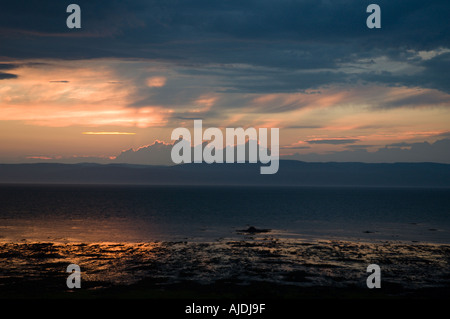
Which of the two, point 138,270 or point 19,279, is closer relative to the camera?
point 19,279

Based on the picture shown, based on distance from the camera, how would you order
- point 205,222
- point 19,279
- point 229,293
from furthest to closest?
point 205,222
point 19,279
point 229,293

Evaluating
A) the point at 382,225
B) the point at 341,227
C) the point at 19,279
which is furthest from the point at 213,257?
the point at 382,225

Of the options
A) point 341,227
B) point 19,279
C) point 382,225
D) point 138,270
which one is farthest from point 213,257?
point 382,225

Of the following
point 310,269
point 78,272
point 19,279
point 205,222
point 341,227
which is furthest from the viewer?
point 205,222

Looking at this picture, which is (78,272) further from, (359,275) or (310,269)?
(359,275)

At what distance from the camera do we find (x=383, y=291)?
30.2m

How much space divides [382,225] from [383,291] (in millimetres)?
59452

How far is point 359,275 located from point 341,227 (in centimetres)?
4715

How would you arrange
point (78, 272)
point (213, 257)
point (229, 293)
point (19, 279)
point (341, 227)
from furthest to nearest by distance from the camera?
1. point (341, 227)
2. point (213, 257)
3. point (78, 272)
4. point (19, 279)
5. point (229, 293)

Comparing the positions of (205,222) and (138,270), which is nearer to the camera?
(138,270)

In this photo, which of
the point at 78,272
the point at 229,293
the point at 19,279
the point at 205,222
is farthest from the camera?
the point at 205,222

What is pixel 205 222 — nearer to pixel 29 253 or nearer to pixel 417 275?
pixel 29 253
